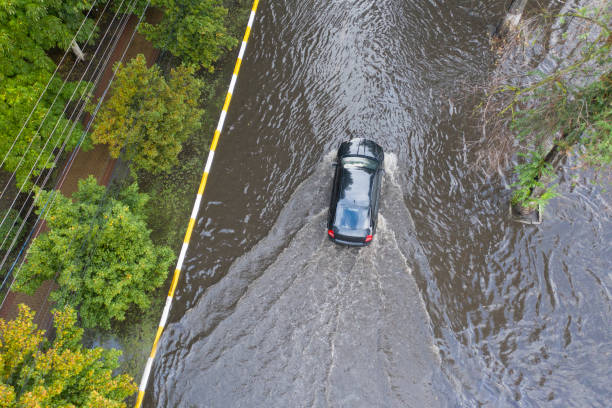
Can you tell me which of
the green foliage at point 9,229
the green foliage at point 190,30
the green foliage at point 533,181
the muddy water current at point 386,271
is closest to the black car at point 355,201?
the muddy water current at point 386,271

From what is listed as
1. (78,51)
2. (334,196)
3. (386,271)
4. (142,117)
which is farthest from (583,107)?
(78,51)

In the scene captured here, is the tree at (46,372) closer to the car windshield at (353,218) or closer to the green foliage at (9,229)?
the green foliage at (9,229)

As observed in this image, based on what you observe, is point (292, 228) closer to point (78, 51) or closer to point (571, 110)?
point (571, 110)

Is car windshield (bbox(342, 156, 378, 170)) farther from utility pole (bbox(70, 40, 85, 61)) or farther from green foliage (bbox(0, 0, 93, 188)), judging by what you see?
utility pole (bbox(70, 40, 85, 61))

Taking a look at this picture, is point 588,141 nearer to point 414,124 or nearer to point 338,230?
point 414,124

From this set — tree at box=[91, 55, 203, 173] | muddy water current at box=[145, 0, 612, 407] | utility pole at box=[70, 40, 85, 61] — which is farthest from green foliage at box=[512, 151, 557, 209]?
utility pole at box=[70, 40, 85, 61]

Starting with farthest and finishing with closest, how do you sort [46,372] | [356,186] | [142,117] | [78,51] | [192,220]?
[78,51], [192,220], [356,186], [142,117], [46,372]
